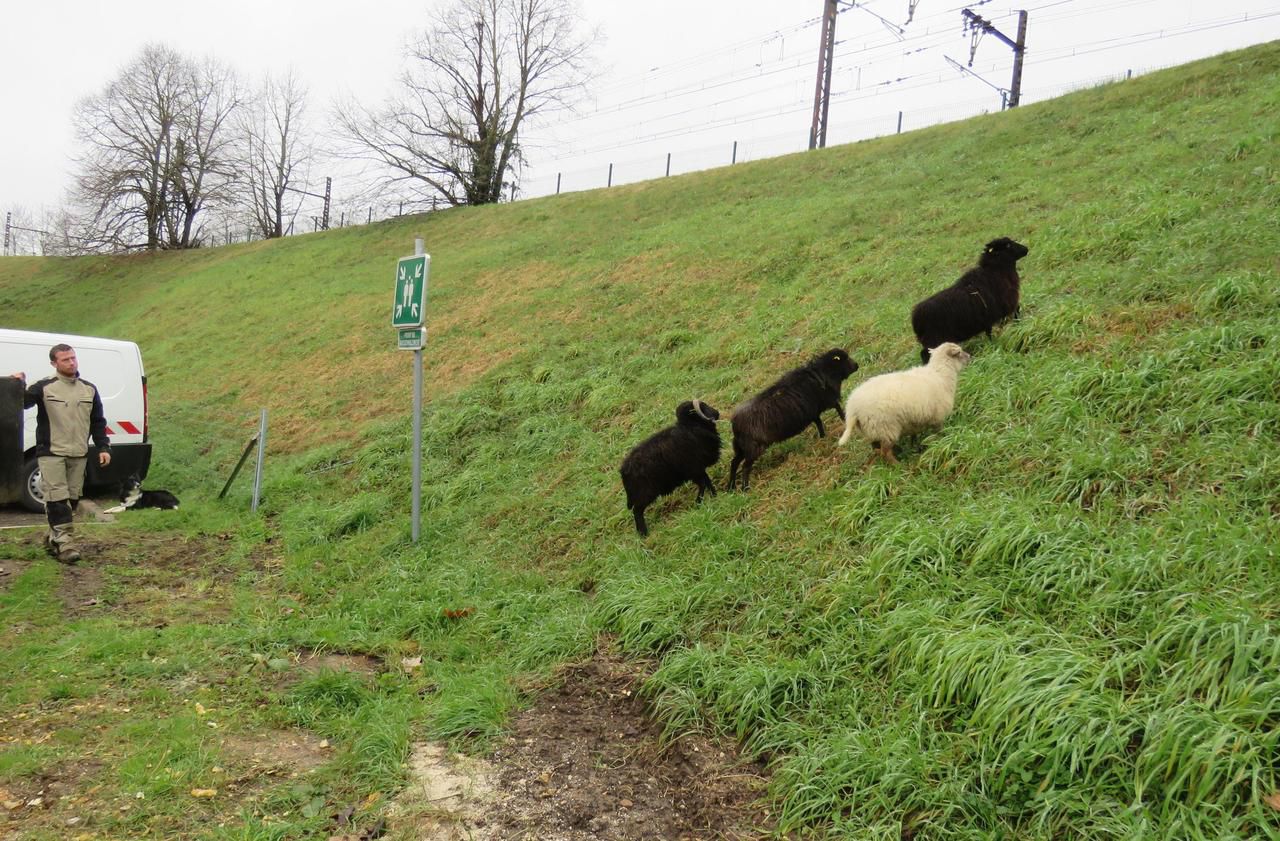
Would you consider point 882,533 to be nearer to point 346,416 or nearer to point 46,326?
point 346,416

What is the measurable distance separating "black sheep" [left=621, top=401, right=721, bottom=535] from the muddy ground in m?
1.77

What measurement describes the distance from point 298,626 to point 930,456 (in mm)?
5049

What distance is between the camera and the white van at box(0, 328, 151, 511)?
30.2ft

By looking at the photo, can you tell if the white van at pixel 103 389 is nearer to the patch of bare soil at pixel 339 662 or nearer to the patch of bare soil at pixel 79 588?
the patch of bare soil at pixel 79 588

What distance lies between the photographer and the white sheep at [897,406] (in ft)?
17.6

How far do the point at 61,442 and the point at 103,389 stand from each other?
348cm

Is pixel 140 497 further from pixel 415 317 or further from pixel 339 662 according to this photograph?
pixel 339 662

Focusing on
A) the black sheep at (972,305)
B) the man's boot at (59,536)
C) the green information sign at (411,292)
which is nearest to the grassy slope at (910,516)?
the black sheep at (972,305)

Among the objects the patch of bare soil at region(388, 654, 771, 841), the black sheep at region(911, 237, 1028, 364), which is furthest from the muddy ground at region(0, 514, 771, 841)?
the black sheep at region(911, 237, 1028, 364)

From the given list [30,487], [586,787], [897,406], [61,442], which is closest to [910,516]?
[897,406]

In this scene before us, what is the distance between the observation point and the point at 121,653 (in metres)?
5.05

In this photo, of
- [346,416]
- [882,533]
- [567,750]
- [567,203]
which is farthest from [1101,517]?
[567,203]

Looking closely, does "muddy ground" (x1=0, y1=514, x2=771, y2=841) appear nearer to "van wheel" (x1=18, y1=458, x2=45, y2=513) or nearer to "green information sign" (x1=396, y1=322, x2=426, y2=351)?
"green information sign" (x1=396, y1=322, x2=426, y2=351)

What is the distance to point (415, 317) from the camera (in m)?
7.48
